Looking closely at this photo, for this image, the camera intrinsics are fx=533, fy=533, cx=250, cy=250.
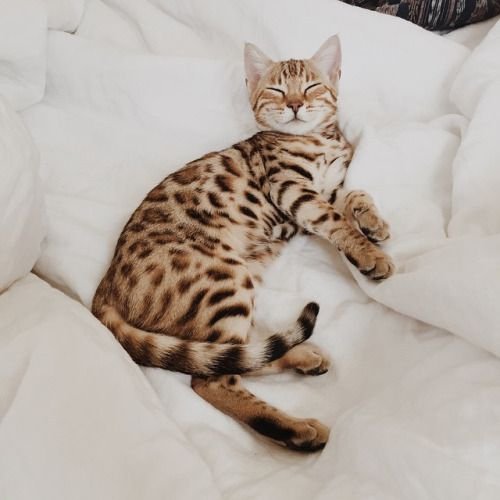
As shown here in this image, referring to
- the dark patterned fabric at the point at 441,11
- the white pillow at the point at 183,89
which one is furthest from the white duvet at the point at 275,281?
the dark patterned fabric at the point at 441,11

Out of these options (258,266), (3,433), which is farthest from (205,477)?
(258,266)

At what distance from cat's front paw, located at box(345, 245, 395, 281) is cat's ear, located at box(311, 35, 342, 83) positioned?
569 millimetres

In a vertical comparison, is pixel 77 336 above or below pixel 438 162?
below

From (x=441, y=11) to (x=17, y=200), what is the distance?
4.21 feet

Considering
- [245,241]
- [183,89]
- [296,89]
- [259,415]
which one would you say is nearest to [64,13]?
[183,89]

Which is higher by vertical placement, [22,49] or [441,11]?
[441,11]

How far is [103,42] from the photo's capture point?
1574 millimetres

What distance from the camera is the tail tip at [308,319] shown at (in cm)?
100

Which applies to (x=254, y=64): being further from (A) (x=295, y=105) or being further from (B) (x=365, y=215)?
(B) (x=365, y=215)

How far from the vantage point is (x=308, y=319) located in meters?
1.01

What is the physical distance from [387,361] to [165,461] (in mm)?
418

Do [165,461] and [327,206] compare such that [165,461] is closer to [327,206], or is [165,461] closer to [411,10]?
[327,206]

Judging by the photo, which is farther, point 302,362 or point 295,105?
point 295,105

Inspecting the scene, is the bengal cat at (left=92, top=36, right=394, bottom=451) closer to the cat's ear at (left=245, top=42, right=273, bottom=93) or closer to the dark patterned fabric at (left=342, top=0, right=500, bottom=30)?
the cat's ear at (left=245, top=42, right=273, bottom=93)
